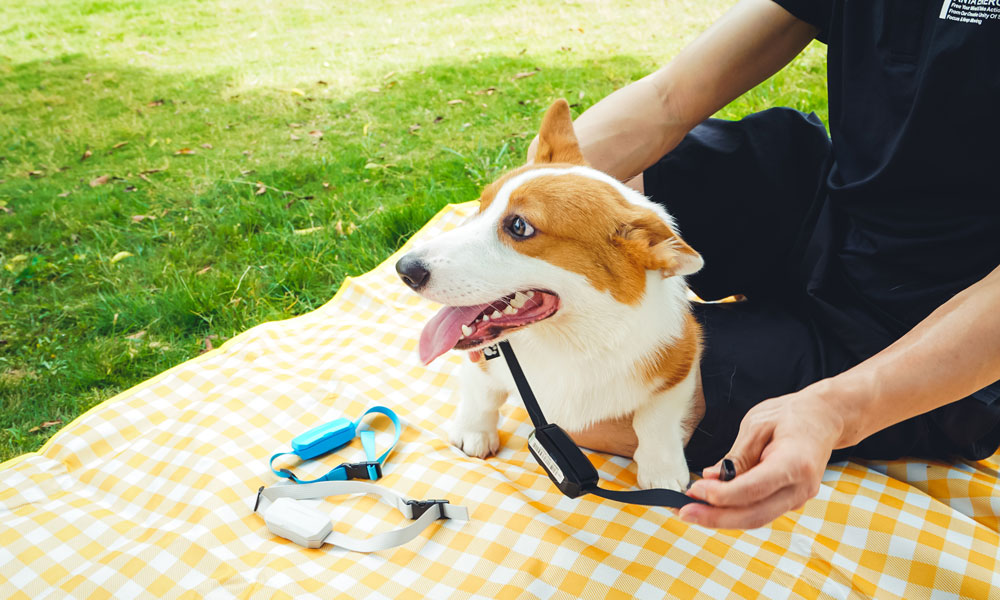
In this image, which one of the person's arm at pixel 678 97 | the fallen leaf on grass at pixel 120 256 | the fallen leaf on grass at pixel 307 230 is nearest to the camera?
the person's arm at pixel 678 97

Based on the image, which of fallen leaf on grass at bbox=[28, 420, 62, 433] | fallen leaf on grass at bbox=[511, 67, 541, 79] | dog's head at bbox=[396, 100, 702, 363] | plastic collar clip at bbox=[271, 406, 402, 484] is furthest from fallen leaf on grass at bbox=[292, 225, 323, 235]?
fallen leaf on grass at bbox=[511, 67, 541, 79]

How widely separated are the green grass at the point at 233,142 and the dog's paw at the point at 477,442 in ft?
4.06

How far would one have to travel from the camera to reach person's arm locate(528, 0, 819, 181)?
195cm

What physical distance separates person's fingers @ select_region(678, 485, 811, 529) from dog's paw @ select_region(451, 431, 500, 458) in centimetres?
87

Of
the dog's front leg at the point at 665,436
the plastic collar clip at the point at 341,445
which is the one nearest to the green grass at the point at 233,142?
the plastic collar clip at the point at 341,445

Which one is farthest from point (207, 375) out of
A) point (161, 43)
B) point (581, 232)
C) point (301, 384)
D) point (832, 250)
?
point (161, 43)

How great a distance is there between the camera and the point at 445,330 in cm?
153

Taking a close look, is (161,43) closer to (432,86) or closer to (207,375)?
(432,86)

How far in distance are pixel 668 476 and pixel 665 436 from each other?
10 centimetres

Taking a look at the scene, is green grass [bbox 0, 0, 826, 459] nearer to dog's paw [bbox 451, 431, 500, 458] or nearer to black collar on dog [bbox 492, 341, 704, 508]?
dog's paw [bbox 451, 431, 500, 458]

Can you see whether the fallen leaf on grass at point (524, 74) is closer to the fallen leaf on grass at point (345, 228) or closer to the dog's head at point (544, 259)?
the fallen leaf on grass at point (345, 228)

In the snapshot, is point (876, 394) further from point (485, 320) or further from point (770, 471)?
point (485, 320)

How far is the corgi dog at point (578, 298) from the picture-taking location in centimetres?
140

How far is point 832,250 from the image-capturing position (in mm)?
1711
